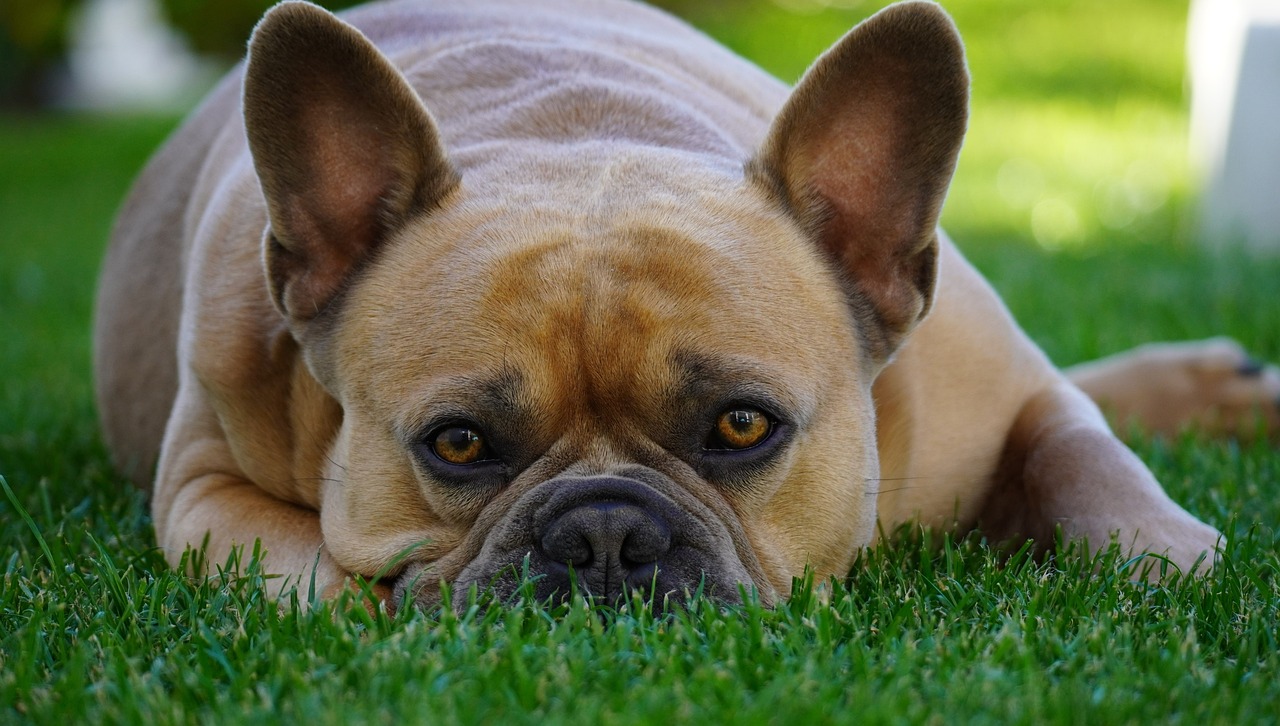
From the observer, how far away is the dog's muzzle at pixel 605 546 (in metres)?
2.54

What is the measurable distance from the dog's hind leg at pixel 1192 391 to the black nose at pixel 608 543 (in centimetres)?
232

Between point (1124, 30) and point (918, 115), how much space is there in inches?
481

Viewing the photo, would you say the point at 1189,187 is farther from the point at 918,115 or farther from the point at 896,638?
the point at 896,638

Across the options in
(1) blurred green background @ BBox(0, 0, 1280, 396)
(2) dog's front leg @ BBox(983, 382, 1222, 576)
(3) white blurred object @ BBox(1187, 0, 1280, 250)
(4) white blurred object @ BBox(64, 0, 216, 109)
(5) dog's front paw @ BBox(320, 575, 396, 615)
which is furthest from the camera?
(4) white blurred object @ BBox(64, 0, 216, 109)

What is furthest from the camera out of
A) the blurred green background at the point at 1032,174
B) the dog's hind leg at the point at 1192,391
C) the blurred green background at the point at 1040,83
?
the blurred green background at the point at 1040,83

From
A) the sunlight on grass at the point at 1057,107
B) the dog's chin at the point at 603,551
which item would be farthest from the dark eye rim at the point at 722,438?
the sunlight on grass at the point at 1057,107

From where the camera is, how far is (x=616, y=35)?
13.8 feet

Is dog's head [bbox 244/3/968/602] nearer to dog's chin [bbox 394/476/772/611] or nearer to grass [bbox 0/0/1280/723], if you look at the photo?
dog's chin [bbox 394/476/772/611]

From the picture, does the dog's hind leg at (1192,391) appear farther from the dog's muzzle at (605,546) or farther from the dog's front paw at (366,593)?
the dog's front paw at (366,593)

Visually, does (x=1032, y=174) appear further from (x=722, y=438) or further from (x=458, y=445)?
(x=458, y=445)

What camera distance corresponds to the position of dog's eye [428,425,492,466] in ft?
9.10

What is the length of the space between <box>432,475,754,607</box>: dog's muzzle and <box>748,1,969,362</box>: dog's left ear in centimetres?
75

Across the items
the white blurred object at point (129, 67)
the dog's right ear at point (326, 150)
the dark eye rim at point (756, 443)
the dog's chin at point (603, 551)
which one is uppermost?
the dog's right ear at point (326, 150)

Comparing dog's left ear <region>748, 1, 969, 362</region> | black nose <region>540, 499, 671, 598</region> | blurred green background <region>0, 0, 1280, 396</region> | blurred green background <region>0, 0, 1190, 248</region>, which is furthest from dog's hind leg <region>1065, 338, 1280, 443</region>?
blurred green background <region>0, 0, 1190, 248</region>
